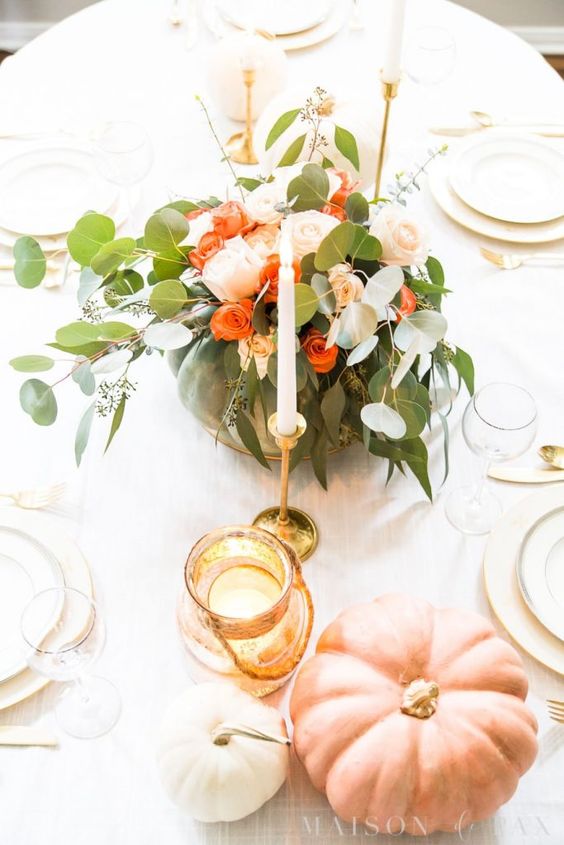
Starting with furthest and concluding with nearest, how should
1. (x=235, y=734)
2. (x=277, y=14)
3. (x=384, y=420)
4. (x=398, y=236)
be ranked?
(x=277, y=14)
(x=398, y=236)
(x=384, y=420)
(x=235, y=734)

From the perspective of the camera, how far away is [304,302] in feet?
3.00

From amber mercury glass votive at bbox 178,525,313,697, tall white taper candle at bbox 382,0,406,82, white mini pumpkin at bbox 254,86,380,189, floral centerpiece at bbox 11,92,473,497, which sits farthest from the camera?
white mini pumpkin at bbox 254,86,380,189

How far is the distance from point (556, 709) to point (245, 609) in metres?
0.36

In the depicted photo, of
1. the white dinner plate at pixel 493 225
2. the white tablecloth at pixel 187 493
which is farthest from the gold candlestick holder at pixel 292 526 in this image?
the white dinner plate at pixel 493 225

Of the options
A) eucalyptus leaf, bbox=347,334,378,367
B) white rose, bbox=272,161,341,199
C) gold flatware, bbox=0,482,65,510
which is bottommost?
gold flatware, bbox=0,482,65,510

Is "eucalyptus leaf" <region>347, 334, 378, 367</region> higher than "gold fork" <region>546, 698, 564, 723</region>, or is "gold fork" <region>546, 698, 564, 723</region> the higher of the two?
"eucalyptus leaf" <region>347, 334, 378, 367</region>

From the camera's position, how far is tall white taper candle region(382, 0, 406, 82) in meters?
1.15

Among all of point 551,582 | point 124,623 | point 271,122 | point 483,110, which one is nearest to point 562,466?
point 551,582

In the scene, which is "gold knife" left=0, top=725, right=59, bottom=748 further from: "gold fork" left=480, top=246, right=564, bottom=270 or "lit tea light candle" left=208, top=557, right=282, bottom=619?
"gold fork" left=480, top=246, right=564, bottom=270

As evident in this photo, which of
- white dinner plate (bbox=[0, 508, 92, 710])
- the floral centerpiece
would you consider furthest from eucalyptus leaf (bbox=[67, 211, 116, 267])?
white dinner plate (bbox=[0, 508, 92, 710])

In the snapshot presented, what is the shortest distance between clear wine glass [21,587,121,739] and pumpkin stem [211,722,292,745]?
164 mm

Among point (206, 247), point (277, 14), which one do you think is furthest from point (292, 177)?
point (277, 14)

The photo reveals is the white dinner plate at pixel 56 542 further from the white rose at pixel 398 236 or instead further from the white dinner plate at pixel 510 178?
the white dinner plate at pixel 510 178

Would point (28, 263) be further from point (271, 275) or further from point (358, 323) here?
point (358, 323)
